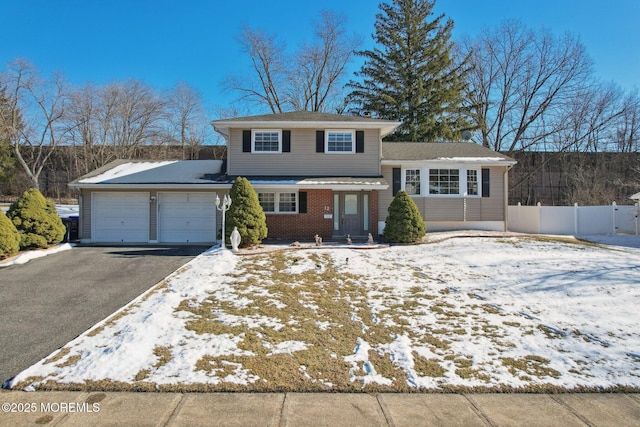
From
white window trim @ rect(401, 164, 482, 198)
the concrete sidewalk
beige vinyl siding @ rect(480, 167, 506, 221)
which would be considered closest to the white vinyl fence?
beige vinyl siding @ rect(480, 167, 506, 221)

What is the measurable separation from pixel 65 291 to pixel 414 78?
1060 inches

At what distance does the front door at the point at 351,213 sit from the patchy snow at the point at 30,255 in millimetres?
10061

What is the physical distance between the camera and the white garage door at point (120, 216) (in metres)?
14.9

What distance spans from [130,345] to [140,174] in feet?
41.4

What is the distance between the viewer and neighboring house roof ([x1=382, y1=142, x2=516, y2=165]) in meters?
16.2

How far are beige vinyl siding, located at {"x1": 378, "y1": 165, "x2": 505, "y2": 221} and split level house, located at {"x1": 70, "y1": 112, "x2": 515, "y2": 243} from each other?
0.04 metres

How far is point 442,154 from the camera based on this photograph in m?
17.1

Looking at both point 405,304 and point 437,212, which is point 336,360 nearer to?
Answer: point 405,304

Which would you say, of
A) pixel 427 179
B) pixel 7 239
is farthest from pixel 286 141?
pixel 7 239

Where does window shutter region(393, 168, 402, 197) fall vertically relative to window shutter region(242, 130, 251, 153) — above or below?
below

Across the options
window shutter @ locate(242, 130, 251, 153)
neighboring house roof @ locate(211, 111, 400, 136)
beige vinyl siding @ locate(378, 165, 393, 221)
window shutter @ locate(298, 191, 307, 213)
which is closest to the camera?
window shutter @ locate(298, 191, 307, 213)

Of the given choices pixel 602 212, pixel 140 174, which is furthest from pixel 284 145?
pixel 602 212

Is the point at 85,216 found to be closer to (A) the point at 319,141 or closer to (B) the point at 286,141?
(B) the point at 286,141

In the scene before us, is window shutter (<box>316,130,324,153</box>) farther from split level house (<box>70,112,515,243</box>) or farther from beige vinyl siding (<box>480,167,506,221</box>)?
beige vinyl siding (<box>480,167,506,221</box>)
